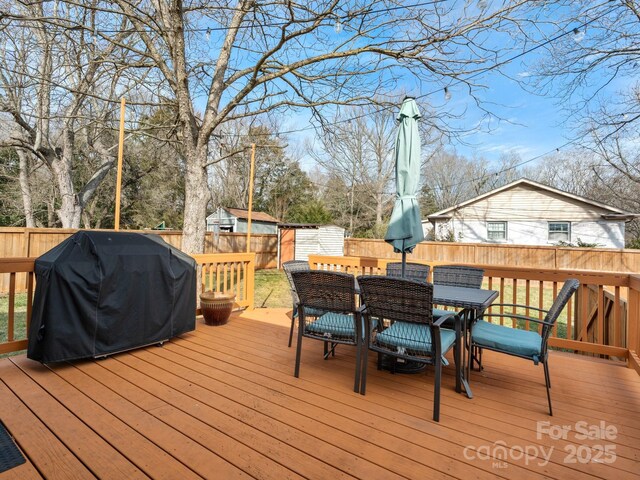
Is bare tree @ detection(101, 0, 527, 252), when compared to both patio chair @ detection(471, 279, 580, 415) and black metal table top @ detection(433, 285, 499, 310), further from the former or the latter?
patio chair @ detection(471, 279, 580, 415)

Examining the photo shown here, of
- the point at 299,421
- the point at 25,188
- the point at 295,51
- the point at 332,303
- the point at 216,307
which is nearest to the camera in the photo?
the point at 299,421

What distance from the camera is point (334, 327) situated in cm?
268

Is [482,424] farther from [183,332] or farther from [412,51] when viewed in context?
[412,51]

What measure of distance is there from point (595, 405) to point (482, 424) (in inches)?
40.9

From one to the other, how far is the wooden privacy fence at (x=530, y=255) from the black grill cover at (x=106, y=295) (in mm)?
9208

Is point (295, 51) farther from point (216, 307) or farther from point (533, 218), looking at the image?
point (533, 218)

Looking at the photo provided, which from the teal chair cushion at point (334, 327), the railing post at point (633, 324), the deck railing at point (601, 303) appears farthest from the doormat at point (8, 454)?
the railing post at point (633, 324)

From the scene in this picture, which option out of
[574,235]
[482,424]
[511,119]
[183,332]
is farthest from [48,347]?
[574,235]

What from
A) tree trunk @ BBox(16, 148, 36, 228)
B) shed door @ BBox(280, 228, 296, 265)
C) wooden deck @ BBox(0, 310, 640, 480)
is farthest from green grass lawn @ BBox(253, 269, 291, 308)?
tree trunk @ BBox(16, 148, 36, 228)

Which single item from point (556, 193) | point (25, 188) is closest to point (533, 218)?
point (556, 193)

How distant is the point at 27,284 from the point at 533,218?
16697mm

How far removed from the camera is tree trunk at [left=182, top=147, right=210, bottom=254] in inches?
223

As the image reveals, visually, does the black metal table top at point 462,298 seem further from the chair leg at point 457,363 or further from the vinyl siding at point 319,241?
the vinyl siding at point 319,241

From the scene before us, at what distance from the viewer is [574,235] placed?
45.5 feet
